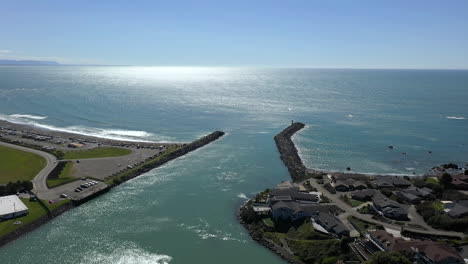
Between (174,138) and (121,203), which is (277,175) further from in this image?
(174,138)

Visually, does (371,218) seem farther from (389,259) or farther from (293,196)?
(389,259)

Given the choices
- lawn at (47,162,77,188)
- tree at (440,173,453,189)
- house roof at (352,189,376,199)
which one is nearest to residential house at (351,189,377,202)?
house roof at (352,189,376,199)

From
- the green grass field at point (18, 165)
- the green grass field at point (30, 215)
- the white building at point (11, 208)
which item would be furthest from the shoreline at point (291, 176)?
the green grass field at point (18, 165)

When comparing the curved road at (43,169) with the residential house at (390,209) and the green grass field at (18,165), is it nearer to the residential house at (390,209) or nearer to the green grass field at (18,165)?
the green grass field at (18,165)

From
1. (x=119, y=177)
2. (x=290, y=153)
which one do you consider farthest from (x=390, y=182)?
(x=119, y=177)

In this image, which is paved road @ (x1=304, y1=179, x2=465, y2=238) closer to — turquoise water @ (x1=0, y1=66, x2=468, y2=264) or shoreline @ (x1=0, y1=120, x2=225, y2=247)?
turquoise water @ (x1=0, y1=66, x2=468, y2=264)
